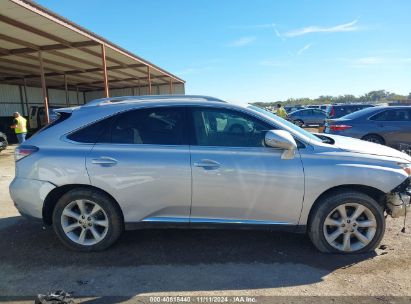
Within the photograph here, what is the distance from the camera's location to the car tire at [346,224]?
3.60 m

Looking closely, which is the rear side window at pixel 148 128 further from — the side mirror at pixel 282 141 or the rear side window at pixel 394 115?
the rear side window at pixel 394 115

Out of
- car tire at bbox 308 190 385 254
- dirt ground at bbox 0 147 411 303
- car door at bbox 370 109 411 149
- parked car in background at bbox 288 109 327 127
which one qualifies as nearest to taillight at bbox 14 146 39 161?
dirt ground at bbox 0 147 411 303

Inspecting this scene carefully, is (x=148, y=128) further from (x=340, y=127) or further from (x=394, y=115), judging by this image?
(x=394, y=115)

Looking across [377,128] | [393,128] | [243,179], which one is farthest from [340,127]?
[243,179]

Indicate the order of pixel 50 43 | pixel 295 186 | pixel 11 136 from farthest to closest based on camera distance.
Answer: pixel 11 136
pixel 50 43
pixel 295 186

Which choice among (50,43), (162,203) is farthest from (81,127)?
(50,43)

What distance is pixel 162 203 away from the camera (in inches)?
146

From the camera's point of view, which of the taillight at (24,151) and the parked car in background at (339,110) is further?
the parked car in background at (339,110)

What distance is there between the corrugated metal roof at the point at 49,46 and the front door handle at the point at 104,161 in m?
6.95

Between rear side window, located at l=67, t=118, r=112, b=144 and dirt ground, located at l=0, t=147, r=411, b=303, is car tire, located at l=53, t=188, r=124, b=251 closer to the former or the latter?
dirt ground, located at l=0, t=147, r=411, b=303

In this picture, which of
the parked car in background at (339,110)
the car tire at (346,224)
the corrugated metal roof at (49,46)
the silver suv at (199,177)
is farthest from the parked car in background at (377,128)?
the corrugated metal roof at (49,46)

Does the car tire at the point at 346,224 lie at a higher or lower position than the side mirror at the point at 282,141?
lower

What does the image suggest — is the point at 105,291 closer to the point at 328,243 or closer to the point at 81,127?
the point at 81,127

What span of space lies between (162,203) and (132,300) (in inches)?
42.1
